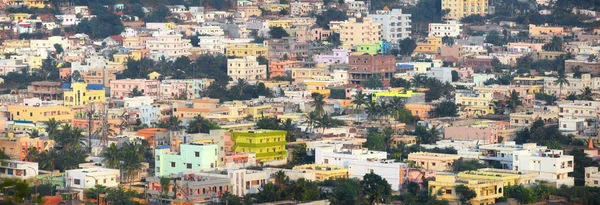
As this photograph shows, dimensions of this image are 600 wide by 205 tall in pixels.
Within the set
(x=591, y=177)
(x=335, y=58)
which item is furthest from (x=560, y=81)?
(x=591, y=177)

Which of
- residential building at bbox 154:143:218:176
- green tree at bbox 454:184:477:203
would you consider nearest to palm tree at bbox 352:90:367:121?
residential building at bbox 154:143:218:176

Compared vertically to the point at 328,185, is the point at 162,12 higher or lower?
higher

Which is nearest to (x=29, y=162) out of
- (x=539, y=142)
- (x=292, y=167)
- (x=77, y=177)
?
(x=77, y=177)

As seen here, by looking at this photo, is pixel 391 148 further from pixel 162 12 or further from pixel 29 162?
pixel 162 12

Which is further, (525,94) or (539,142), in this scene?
(525,94)

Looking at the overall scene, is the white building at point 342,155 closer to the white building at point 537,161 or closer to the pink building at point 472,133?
the white building at point 537,161

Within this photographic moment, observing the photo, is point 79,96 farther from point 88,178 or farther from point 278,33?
point 278,33

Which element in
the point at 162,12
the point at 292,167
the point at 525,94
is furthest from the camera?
the point at 162,12

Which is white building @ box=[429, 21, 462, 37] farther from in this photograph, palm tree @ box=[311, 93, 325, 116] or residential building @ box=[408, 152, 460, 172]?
residential building @ box=[408, 152, 460, 172]
